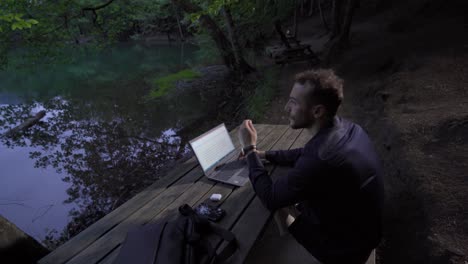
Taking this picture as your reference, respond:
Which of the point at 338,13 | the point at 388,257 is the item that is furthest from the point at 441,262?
the point at 338,13

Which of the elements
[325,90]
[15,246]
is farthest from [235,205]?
[15,246]

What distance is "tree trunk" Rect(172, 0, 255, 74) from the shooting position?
31.7 ft

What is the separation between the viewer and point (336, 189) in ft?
4.47

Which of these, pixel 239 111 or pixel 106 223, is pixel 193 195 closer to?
pixel 106 223

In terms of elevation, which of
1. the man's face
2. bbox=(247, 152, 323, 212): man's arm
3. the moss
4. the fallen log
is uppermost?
the fallen log

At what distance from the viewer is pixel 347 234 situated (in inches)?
58.1

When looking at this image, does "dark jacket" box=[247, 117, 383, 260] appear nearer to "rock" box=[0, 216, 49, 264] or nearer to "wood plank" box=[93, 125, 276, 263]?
"wood plank" box=[93, 125, 276, 263]

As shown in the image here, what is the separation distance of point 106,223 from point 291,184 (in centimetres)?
119

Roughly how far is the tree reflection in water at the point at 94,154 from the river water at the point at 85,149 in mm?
20

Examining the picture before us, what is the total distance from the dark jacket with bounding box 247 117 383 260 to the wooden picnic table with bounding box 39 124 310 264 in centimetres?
19

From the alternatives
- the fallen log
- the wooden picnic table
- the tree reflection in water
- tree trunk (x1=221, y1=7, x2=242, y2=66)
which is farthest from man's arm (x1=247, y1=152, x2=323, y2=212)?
the fallen log

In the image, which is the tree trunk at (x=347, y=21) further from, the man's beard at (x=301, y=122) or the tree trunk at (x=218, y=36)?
the man's beard at (x=301, y=122)

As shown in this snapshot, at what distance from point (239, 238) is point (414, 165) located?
233cm

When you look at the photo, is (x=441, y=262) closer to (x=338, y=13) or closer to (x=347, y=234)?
(x=347, y=234)
